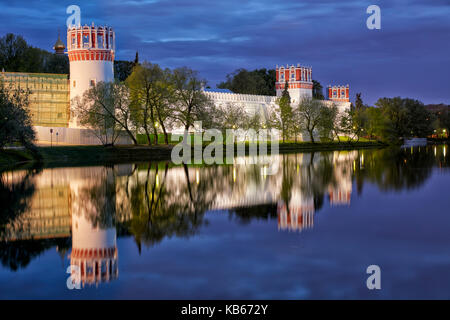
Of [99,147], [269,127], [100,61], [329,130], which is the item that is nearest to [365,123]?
[329,130]

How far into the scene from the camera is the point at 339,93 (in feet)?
312

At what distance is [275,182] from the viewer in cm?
2102

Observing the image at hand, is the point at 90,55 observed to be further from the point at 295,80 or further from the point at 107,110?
the point at 295,80

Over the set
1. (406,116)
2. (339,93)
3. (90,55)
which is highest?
(339,93)

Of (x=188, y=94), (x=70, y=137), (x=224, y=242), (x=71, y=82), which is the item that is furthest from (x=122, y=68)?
(x=224, y=242)

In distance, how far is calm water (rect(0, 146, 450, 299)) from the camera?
7312 mm

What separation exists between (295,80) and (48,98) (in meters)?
38.5

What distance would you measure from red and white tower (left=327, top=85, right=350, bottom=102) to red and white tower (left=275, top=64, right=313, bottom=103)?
13136 millimetres

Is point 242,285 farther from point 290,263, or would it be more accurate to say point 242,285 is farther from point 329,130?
point 329,130

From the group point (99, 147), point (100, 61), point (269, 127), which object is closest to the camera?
point (99, 147)
